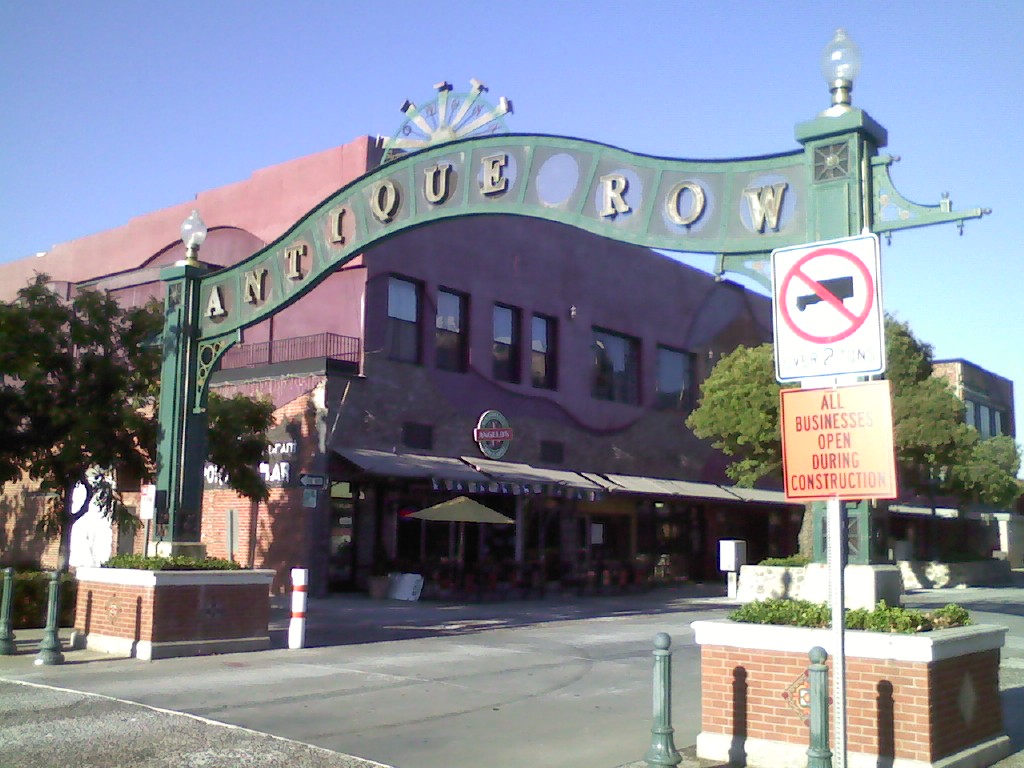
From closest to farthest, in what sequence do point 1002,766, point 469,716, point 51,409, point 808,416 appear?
point 808,416, point 1002,766, point 469,716, point 51,409

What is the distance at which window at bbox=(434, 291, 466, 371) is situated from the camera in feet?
84.2

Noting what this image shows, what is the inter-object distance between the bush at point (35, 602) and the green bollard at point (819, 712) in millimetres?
12868

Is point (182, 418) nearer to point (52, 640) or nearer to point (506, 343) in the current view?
point (52, 640)

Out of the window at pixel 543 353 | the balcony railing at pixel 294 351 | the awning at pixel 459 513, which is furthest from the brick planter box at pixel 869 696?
the window at pixel 543 353

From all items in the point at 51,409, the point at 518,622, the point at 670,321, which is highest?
the point at 670,321

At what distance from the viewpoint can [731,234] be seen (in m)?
9.13

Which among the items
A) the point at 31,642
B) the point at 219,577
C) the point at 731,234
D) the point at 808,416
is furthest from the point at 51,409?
the point at 808,416

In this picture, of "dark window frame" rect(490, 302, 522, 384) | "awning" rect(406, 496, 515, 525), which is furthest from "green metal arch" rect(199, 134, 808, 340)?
"dark window frame" rect(490, 302, 522, 384)

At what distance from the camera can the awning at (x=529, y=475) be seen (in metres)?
24.9

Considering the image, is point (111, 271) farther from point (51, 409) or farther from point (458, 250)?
point (51, 409)

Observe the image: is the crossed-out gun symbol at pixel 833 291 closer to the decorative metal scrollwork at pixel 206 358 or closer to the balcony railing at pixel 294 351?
the decorative metal scrollwork at pixel 206 358

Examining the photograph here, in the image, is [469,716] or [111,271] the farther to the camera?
[111,271]

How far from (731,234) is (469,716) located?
15.7 ft

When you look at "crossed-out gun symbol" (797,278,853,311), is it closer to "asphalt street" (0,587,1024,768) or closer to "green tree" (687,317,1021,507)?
"asphalt street" (0,587,1024,768)
